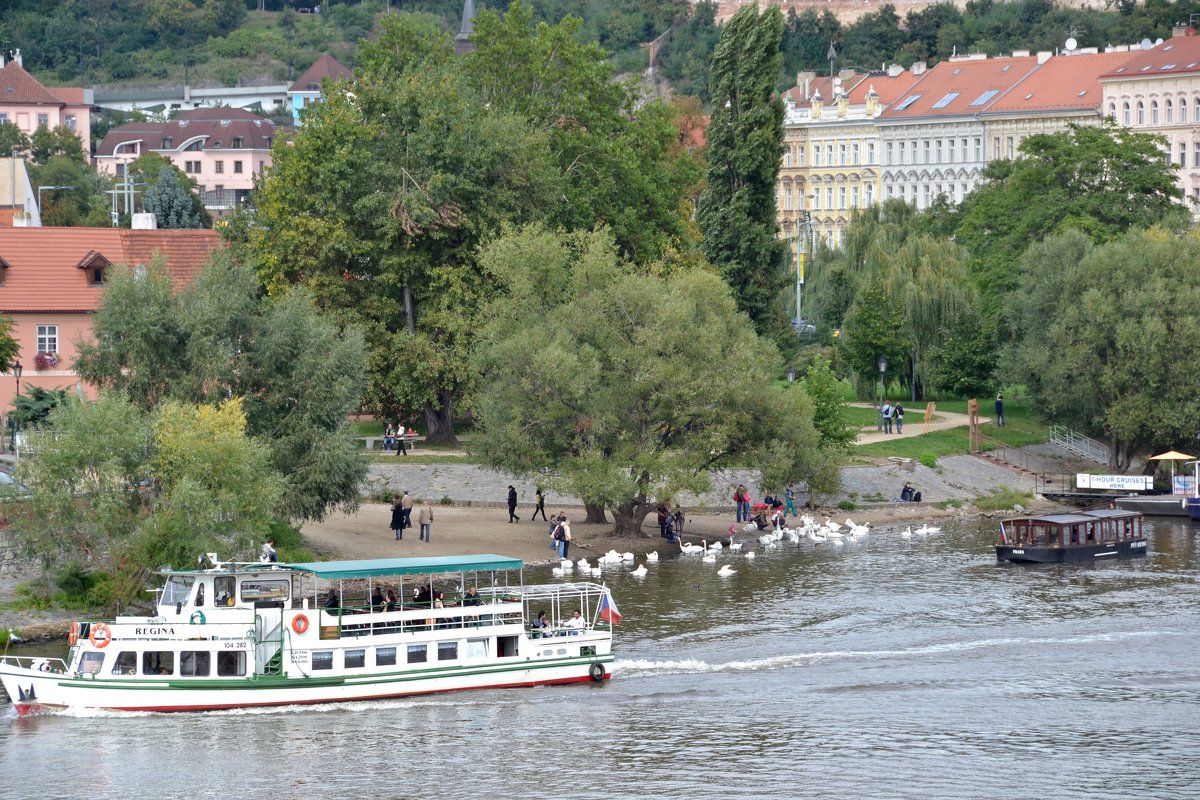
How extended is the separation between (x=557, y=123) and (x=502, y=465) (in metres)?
24.6

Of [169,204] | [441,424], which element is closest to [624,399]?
[441,424]

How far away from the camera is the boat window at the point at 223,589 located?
1781 inches

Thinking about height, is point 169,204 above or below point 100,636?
above

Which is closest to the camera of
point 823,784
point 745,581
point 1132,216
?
point 823,784

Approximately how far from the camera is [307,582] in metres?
55.1

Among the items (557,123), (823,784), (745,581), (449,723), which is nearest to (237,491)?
(449,723)

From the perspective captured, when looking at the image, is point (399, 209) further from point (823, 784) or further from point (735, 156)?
point (823, 784)

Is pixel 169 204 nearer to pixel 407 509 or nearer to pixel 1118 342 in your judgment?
pixel 1118 342

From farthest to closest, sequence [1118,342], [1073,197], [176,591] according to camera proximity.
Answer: [1073,197], [1118,342], [176,591]

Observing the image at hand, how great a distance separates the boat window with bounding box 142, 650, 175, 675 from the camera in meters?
44.1

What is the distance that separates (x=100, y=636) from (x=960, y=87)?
416 ft

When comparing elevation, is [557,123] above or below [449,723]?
above

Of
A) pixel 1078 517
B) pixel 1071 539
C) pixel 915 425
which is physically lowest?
pixel 1071 539

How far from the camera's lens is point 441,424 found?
80.8m
